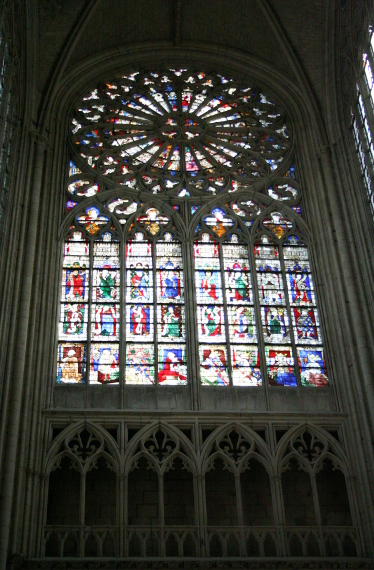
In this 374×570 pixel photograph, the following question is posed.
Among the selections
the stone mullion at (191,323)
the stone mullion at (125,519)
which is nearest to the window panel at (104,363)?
the stone mullion at (191,323)

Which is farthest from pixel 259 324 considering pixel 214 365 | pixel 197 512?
pixel 197 512

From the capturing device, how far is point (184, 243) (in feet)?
56.6

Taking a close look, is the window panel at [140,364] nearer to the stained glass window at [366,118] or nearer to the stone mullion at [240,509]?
the stone mullion at [240,509]

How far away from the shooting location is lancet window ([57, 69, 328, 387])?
51.5 ft

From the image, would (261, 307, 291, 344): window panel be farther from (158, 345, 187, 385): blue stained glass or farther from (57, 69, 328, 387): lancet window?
(158, 345, 187, 385): blue stained glass

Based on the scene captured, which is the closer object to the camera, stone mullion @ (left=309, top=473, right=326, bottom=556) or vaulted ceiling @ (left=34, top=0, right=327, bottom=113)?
stone mullion @ (left=309, top=473, right=326, bottom=556)

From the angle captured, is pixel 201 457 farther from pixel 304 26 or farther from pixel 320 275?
pixel 304 26

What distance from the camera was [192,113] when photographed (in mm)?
20125

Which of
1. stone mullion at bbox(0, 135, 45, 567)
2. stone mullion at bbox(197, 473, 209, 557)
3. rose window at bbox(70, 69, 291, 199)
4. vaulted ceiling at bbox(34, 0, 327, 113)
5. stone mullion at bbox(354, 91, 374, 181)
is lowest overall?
stone mullion at bbox(197, 473, 209, 557)

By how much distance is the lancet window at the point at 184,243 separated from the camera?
618 inches

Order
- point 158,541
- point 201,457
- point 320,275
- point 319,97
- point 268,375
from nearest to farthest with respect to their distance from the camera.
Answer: point 158,541
point 201,457
point 268,375
point 320,275
point 319,97

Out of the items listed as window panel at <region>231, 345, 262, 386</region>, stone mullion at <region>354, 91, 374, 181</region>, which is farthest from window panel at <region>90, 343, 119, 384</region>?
stone mullion at <region>354, 91, 374, 181</region>

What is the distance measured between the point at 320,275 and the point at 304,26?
20.7 ft

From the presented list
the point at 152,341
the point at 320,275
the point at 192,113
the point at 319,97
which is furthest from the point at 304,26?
the point at 152,341
